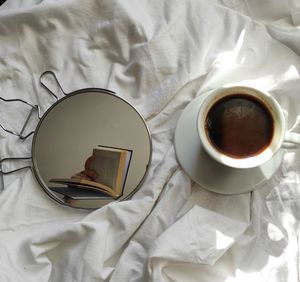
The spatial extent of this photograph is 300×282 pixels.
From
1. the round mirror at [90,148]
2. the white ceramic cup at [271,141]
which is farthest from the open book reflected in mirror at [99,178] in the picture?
the white ceramic cup at [271,141]

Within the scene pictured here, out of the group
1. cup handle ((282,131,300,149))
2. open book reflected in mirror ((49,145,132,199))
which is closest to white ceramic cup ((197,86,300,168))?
cup handle ((282,131,300,149))

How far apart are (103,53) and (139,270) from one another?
30 centimetres

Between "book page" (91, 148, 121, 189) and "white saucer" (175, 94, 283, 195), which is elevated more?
"white saucer" (175, 94, 283, 195)

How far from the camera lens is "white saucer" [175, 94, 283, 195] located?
2.25 ft

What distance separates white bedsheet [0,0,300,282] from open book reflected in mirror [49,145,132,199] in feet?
0.08

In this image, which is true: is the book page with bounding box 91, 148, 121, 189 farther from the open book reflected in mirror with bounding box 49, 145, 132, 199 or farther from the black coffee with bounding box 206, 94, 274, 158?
the black coffee with bounding box 206, 94, 274, 158

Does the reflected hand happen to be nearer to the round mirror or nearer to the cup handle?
the round mirror

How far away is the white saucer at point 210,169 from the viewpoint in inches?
27.0

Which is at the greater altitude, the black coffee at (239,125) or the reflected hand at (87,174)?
the black coffee at (239,125)

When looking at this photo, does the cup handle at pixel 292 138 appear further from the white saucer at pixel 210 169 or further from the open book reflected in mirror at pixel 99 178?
the open book reflected in mirror at pixel 99 178

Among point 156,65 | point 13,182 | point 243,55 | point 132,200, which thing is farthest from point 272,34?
point 13,182

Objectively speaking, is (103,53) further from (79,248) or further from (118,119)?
(79,248)

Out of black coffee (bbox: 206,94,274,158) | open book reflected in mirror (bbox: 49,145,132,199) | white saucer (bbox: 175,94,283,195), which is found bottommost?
open book reflected in mirror (bbox: 49,145,132,199)

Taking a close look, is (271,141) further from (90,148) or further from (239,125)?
(90,148)
